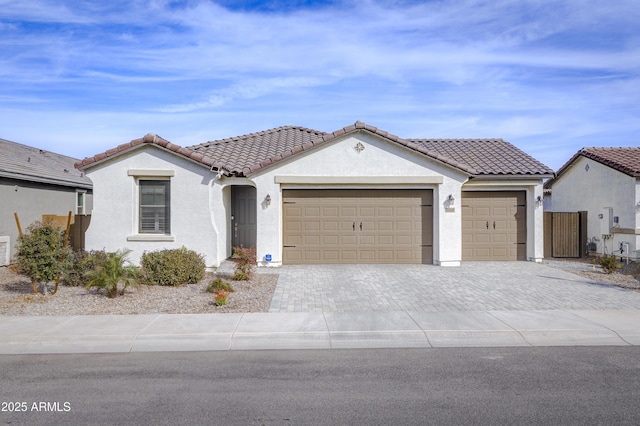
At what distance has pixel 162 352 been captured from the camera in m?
7.17

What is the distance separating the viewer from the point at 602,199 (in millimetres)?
18109

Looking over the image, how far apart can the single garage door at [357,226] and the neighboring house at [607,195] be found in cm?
709

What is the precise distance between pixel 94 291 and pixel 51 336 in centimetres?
388

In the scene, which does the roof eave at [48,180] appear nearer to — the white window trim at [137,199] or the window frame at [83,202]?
the window frame at [83,202]

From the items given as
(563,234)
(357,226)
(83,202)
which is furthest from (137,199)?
(563,234)

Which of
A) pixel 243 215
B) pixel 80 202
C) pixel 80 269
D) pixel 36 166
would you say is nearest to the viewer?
pixel 80 269

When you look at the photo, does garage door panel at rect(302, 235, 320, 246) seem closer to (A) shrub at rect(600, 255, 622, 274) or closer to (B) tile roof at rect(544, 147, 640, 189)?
(A) shrub at rect(600, 255, 622, 274)

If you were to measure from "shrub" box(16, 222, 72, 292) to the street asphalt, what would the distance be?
5.66 feet

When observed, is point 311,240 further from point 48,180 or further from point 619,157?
point 619,157

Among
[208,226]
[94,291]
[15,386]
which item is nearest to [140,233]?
[208,226]

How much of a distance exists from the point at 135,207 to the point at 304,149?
5.36 metres

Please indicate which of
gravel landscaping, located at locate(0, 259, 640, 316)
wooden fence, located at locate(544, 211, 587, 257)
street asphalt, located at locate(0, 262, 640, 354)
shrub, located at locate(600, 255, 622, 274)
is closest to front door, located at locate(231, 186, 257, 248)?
gravel landscaping, located at locate(0, 259, 640, 316)

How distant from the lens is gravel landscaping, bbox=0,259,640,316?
9.40 meters

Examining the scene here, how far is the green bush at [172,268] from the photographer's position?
39.3 ft
